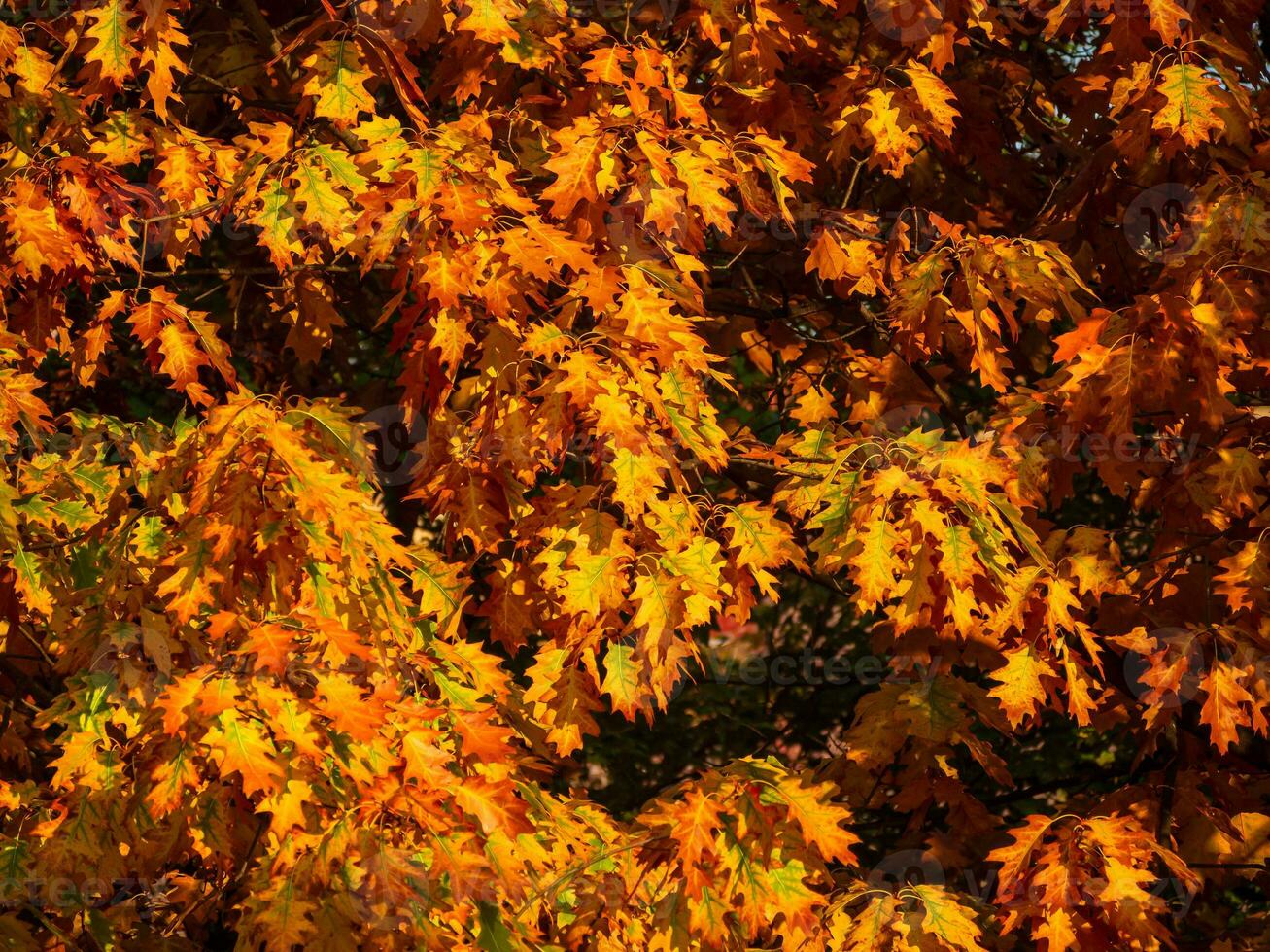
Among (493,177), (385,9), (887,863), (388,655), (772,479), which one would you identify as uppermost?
(385,9)

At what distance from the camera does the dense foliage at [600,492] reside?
13.6ft

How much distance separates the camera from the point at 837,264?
630 centimetres

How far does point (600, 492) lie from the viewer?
5086 millimetres

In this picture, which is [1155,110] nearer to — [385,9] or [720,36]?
[720,36]

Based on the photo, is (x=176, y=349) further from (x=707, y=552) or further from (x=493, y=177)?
(x=707, y=552)

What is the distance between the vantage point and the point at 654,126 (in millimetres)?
5148

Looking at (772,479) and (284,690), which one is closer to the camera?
(284,690)

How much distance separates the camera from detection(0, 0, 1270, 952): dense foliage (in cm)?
416

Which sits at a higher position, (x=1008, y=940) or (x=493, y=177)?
(x=493, y=177)

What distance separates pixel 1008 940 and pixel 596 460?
239cm

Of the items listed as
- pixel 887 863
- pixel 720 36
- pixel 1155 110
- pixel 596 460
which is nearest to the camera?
pixel 596 460

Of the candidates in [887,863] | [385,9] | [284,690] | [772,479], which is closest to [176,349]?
[385,9]

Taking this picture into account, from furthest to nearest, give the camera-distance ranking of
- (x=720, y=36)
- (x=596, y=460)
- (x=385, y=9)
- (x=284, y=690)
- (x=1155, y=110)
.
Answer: (x=720, y=36) → (x=1155, y=110) → (x=385, y=9) → (x=596, y=460) → (x=284, y=690)

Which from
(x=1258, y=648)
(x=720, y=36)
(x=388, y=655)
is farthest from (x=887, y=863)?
(x=720, y=36)
